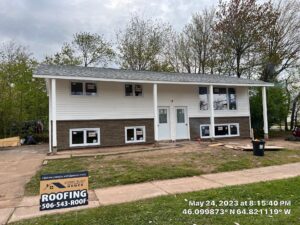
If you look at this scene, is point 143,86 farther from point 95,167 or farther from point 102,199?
point 102,199

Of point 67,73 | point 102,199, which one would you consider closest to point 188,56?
point 67,73

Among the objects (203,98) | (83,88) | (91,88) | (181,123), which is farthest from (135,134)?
(203,98)

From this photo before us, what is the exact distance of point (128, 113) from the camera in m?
15.5

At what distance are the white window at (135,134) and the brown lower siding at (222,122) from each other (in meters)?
3.34

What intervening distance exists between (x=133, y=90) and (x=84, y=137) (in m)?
3.87

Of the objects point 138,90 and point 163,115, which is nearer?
point 138,90

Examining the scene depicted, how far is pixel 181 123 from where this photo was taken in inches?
667

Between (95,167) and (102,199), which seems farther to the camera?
(95,167)

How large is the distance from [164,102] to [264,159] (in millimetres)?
7490

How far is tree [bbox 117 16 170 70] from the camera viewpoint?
2909 cm

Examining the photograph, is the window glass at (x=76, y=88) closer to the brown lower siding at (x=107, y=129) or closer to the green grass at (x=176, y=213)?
the brown lower siding at (x=107, y=129)

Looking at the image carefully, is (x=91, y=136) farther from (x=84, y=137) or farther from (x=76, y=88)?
(x=76, y=88)

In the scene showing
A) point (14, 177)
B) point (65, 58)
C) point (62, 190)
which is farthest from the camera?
point (65, 58)

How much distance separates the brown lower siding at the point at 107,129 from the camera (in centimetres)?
1377
